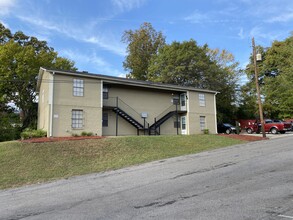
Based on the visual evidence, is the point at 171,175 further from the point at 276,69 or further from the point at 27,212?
the point at 276,69

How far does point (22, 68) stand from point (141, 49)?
20.9 m

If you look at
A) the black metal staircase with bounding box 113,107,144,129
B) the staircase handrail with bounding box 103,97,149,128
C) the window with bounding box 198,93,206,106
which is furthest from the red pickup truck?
the black metal staircase with bounding box 113,107,144,129

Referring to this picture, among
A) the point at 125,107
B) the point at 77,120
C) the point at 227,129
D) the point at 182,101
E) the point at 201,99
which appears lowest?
the point at 227,129

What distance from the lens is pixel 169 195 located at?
6.91m

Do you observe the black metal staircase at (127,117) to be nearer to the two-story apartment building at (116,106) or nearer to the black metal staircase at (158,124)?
the two-story apartment building at (116,106)

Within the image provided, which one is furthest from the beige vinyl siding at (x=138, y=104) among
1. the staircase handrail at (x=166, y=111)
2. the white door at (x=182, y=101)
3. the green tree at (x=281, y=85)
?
the green tree at (x=281, y=85)

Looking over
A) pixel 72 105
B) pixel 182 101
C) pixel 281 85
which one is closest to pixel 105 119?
pixel 72 105

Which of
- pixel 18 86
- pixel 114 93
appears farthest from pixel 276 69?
pixel 18 86

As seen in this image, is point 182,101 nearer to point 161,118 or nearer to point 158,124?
point 161,118

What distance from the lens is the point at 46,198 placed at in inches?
296

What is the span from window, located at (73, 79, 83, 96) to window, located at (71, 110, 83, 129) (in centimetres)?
140

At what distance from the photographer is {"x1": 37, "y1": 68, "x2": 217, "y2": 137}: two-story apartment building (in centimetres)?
1922

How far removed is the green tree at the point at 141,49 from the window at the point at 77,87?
23.1 m

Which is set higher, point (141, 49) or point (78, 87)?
point (141, 49)
